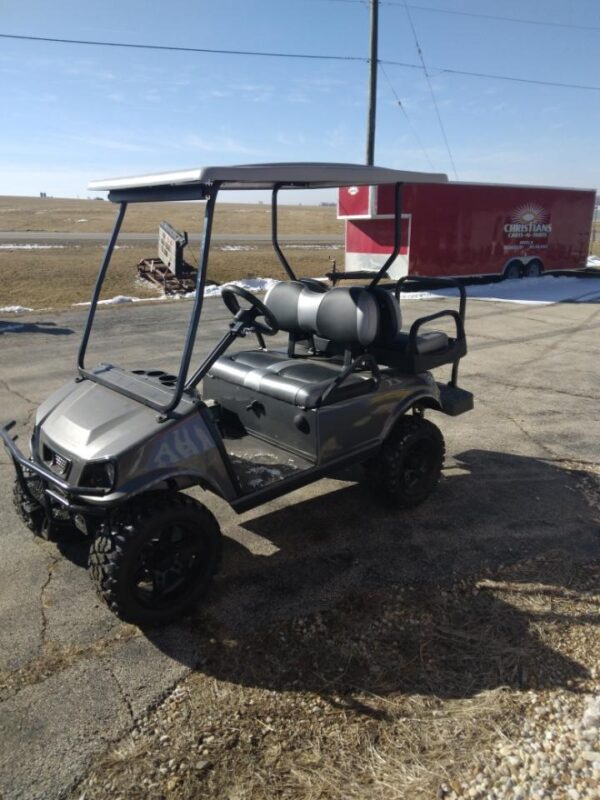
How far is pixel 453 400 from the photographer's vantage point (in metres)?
4.55

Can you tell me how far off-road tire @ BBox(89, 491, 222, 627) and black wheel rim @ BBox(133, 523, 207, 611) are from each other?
2 cm

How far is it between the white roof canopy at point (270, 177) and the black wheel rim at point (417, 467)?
1748mm

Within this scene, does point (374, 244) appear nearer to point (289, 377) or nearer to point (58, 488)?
point (289, 377)

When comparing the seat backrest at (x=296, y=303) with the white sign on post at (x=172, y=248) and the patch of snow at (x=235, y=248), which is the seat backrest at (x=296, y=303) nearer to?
the white sign on post at (x=172, y=248)

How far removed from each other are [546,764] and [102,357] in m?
7.09

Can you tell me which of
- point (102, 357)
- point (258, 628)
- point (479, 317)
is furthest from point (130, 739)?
point (479, 317)

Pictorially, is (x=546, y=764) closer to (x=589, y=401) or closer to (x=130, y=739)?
(x=130, y=739)

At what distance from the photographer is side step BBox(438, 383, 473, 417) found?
178 inches

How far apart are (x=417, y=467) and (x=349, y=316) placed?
1.16m

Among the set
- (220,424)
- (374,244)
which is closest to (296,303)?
(220,424)

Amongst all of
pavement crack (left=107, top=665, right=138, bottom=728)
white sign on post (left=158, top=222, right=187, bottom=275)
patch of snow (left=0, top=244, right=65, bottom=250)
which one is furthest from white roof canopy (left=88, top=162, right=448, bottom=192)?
patch of snow (left=0, top=244, right=65, bottom=250)

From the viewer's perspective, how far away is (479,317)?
1184 cm

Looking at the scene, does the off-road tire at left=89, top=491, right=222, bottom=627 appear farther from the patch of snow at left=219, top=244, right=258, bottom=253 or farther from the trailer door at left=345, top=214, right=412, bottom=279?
the patch of snow at left=219, top=244, right=258, bottom=253

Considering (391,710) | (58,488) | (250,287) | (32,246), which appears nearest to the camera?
(391,710)
